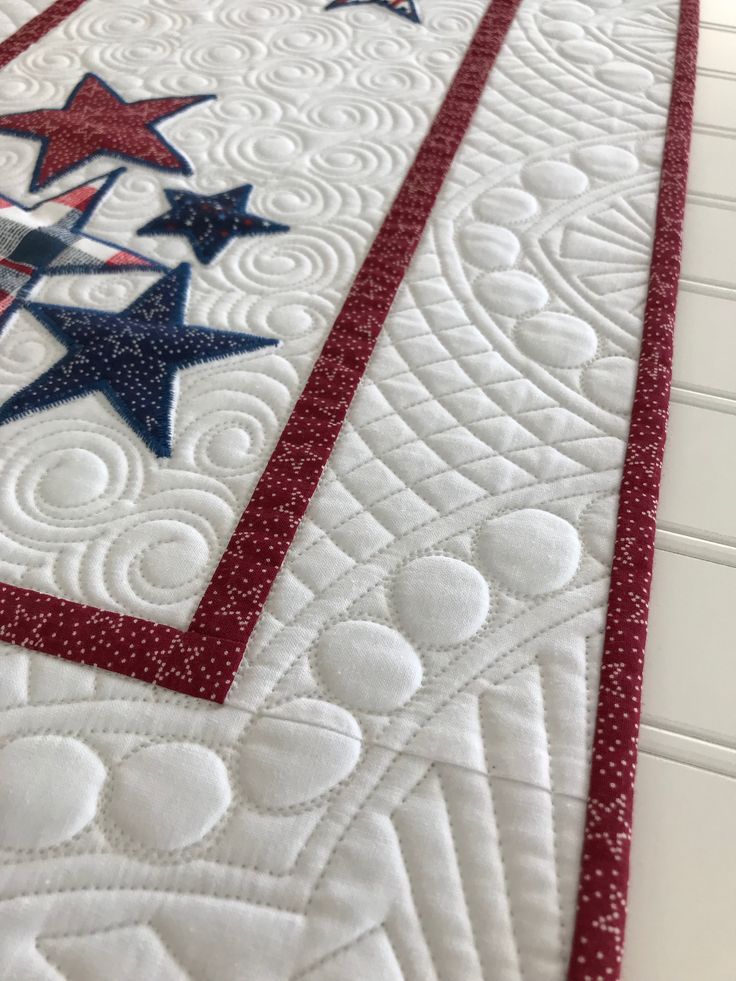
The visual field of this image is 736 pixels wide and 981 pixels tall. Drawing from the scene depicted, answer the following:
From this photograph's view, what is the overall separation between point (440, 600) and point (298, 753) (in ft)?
0.39

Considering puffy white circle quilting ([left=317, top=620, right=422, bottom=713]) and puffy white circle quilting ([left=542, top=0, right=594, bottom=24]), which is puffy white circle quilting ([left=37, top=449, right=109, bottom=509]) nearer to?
puffy white circle quilting ([left=317, top=620, right=422, bottom=713])

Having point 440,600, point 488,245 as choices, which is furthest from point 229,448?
point 488,245

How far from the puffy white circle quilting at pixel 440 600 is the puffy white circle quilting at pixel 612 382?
7.0 inches

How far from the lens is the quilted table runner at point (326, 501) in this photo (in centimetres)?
43

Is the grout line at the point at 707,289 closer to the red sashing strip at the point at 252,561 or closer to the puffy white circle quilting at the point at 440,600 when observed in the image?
the red sashing strip at the point at 252,561

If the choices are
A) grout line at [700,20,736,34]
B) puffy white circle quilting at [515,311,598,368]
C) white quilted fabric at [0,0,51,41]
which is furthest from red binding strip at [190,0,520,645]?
white quilted fabric at [0,0,51,41]

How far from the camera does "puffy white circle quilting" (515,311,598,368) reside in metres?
0.66

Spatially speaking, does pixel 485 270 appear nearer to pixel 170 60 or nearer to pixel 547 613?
pixel 547 613

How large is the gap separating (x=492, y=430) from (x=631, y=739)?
225mm

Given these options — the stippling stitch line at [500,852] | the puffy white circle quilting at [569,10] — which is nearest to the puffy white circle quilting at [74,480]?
the stippling stitch line at [500,852]

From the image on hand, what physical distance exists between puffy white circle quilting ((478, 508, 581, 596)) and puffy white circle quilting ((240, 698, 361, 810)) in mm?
131

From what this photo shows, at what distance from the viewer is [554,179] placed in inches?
31.7

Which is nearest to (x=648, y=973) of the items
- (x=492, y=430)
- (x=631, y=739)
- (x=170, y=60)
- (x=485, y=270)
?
(x=631, y=739)

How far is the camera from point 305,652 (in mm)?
503
